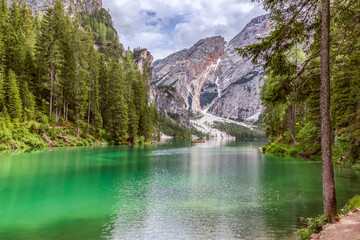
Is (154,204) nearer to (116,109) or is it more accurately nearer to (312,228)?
(312,228)

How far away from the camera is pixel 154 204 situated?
13.1 m

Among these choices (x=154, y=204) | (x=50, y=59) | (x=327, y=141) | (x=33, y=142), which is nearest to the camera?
(x=327, y=141)

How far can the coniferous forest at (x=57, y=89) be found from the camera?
43219 mm

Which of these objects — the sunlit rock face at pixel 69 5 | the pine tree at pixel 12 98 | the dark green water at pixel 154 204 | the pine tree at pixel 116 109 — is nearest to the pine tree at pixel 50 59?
the pine tree at pixel 12 98

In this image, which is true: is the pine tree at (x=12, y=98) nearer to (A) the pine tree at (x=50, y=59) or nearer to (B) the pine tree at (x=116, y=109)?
(A) the pine tree at (x=50, y=59)

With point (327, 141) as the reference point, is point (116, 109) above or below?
above

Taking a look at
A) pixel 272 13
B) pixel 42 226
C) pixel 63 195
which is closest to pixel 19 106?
pixel 63 195

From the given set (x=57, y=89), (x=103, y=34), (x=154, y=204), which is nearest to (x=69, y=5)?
(x=103, y=34)

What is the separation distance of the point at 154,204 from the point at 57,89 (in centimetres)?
4968

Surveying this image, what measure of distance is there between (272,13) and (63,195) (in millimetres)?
14199

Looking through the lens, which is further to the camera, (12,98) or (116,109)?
(116,109)

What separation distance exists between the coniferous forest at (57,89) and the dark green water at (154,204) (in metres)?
25.9

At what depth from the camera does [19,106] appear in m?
42.4

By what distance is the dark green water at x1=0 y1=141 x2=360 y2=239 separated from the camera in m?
9.35
